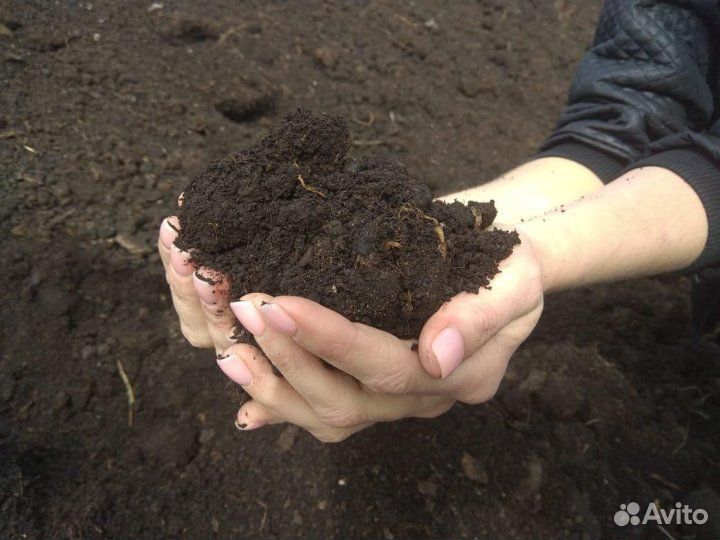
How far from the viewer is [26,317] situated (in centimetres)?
162

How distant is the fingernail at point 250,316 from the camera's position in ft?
2.97

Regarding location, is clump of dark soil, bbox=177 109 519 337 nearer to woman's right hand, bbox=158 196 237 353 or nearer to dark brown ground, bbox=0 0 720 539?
woman's right hand, bbox=158 196 237 353

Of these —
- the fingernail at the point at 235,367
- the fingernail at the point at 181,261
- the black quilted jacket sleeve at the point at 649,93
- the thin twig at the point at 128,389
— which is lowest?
the thin twig at the point at 128,389

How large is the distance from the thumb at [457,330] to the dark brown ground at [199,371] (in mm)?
774

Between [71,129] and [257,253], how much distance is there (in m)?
1.52

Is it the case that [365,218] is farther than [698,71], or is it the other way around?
[698,71]

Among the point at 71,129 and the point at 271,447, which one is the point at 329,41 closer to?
the point at 71,129

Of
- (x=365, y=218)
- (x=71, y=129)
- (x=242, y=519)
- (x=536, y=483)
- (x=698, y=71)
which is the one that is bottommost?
(x=242, y=519)

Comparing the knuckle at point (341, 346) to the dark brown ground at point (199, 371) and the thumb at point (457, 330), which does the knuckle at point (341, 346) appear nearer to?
the thumb at point (457, 330)

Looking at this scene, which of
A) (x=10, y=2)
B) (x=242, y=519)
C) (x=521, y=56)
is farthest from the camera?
(x=521, y=56)

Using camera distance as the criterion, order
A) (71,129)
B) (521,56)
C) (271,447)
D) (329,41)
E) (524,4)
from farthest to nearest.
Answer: (524,4) < (521,56) < (329,41) < (71,129) < (271,447)

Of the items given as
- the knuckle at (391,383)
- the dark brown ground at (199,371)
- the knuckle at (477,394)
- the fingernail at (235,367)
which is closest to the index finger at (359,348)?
the knuckle at (391,383)

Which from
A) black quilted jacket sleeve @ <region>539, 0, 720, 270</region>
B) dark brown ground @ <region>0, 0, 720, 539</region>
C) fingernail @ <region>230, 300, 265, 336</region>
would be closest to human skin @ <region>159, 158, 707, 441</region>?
fingernail @ <region>230, 300, 265, 336</region>

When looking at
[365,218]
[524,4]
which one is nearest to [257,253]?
[365,218]
